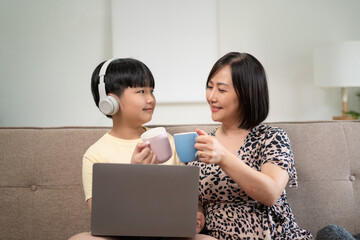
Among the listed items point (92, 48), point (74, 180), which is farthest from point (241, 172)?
point (92, 48)

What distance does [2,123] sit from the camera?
331 cm

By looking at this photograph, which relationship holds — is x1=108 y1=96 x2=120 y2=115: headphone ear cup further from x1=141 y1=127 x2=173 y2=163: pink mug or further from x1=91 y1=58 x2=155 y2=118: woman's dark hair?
x1=141 y1=127 x2=173 y2=163: pink mug

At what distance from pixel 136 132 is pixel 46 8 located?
2244 millimetres

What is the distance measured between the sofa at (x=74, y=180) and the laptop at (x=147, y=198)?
0.56 meters

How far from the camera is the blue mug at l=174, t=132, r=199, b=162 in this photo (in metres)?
1.12

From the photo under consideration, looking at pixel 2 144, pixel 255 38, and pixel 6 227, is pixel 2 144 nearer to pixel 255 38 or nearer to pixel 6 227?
pixel 6 227

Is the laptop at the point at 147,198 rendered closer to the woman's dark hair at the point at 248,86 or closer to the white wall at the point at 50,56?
the woman's dark hair at the point at 248,86

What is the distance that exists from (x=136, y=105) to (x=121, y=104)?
66 millimetres

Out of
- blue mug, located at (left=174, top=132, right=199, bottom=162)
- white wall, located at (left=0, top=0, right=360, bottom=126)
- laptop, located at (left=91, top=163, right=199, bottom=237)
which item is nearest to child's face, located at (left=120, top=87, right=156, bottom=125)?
blue mug, located at (left=174, top=132, right=199, bottom=162)

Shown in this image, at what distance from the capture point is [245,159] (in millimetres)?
1284

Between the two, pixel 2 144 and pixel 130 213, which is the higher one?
pixel 2 144

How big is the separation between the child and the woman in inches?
10.1

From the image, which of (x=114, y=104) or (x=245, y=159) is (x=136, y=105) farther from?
(x=245, y=159)

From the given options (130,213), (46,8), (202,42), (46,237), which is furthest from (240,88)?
(46,8)
